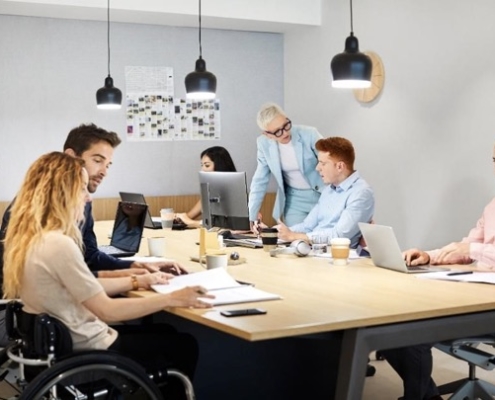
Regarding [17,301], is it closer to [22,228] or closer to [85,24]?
[22,228]

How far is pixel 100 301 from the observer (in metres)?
2.58

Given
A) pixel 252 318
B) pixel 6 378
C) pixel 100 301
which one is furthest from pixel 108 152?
pixel 252 318

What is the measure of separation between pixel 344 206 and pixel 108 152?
Answer: 4.56 ft

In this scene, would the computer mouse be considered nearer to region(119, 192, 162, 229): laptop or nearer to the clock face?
region(119, 192, 162, 229): laptop

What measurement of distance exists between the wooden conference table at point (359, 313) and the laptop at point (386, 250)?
0.08 metres

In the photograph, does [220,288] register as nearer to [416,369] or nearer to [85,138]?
[416,369]

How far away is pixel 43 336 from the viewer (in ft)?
8.38

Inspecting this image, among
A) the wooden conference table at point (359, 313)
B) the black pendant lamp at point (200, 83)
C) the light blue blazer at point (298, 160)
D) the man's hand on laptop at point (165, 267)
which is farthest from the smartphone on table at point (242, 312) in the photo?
the light blue blazer at point (298, 160)

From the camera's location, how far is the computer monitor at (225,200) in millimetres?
4523

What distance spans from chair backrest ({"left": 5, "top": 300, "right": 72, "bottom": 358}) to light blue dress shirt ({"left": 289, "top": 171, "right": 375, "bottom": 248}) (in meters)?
2.01

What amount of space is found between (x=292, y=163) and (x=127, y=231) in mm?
1811

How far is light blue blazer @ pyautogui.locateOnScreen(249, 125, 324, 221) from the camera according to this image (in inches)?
227

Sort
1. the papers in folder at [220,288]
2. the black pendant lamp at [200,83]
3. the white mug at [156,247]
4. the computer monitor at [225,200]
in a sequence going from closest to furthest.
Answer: the papers in folder at [220,288], the white mug at [156,247], the computer monitor at [225,200], the black pendant lamp at [200,83]

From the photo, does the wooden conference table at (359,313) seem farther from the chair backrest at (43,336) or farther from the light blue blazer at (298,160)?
the light blue blazer at (298,160)
